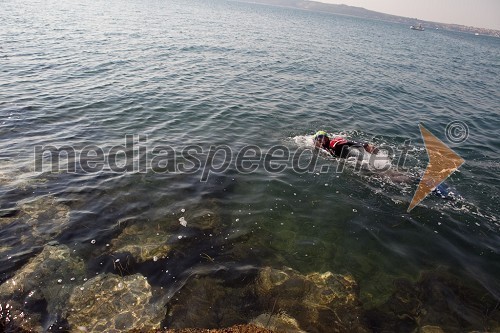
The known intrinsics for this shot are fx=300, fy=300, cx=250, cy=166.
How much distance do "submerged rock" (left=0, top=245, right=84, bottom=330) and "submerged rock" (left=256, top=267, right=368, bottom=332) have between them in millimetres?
4722

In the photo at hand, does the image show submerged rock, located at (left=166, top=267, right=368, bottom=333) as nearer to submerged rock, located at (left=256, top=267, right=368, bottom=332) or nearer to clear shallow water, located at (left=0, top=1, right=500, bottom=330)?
submerged rock, located at (left=256, top=267, right=368, bottom=332)

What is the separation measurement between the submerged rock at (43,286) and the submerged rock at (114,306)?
1.11 feet

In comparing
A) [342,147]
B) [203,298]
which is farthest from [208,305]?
[342,147]

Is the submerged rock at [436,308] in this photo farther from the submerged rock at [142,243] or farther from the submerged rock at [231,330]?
the submerged rock at [142,243]

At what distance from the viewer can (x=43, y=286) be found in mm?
7355

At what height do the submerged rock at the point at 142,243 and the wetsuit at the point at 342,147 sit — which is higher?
the wetsuit at the point at 342,147

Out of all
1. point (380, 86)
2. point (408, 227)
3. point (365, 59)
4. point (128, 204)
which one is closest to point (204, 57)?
point (380, 86)

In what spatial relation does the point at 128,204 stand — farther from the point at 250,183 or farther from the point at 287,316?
the point at 287,316

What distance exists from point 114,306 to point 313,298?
479 centimetres

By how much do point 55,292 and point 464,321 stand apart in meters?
9.95

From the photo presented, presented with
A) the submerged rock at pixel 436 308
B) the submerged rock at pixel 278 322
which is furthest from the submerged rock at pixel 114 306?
the submerged rock at pixel 436 308

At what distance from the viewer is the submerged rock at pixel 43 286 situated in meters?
6.71

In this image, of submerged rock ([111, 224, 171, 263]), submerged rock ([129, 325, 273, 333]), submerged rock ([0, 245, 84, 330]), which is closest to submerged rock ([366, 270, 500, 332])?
submerged rock ([129, 325, 273, 333])

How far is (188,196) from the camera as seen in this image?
11.2m
